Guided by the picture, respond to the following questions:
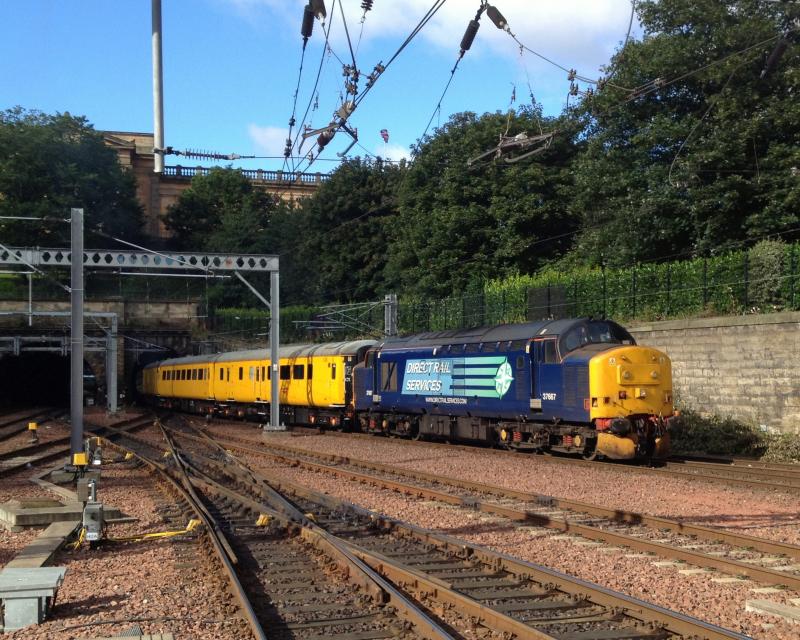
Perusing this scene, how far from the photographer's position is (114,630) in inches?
279

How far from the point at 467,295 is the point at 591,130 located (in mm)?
8936

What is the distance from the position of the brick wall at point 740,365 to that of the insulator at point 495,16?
38.0 ft

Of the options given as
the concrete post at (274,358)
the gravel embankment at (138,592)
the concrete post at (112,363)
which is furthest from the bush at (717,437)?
the concrete post at (112,363)

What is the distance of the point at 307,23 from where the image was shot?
550 inches

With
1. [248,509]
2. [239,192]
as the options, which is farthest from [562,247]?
[239,192]

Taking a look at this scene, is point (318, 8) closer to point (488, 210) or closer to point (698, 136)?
point (698, 136)

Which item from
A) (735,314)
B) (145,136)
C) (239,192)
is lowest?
(735,314)

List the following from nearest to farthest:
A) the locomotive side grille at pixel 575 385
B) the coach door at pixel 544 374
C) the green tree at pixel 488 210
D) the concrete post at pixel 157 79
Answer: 1. the concrete post at pixel 157 79
2. the locomotive side grille at pixel 575 385
3. the coach door at pixel 544 374
4. the green tree at pixel 488 210

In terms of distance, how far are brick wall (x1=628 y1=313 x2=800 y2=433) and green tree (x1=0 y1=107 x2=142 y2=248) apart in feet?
132

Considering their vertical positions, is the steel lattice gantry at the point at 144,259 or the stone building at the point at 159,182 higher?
the stone building at the point at 159,182

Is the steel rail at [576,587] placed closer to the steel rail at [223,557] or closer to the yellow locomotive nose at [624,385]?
the steel rail at [223,557]

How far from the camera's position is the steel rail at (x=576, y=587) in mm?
6609

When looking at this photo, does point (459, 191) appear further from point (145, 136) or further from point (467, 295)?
point (145, 136)

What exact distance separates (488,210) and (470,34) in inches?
1140
